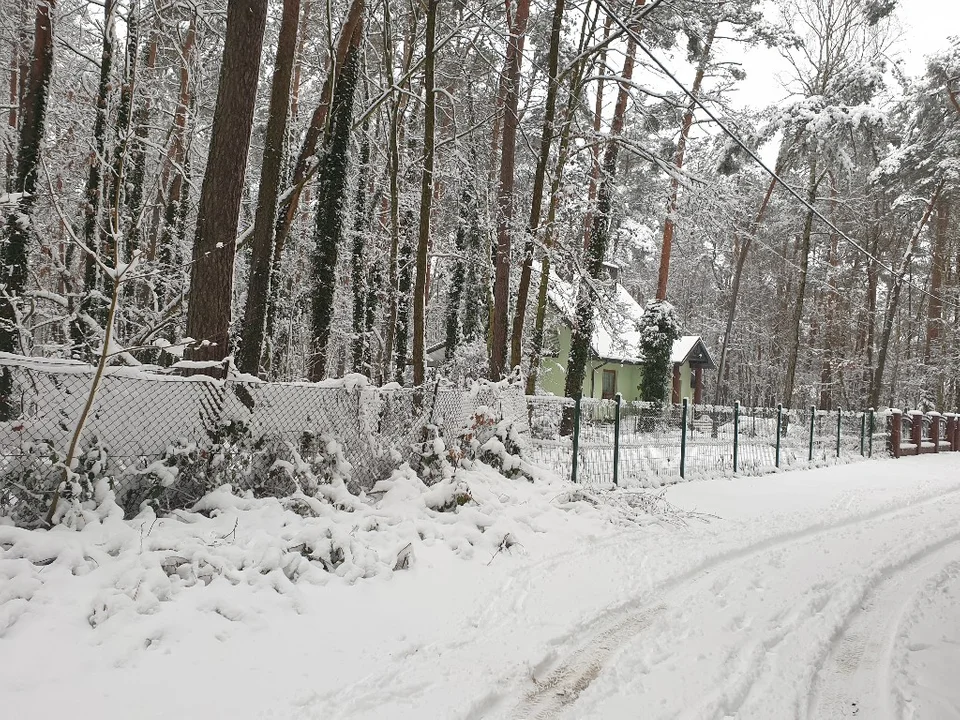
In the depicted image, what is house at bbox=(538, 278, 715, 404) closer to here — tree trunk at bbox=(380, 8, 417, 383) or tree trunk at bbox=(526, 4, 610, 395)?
tree trunk at bbox=(526, 4, 610, 395)

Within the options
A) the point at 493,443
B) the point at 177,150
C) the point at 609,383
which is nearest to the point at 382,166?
the point at 177,150

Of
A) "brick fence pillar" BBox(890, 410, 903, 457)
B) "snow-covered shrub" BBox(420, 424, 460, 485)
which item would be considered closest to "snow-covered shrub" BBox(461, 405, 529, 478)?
"snow-covered shrub" BBox(420, 424, 460, 485)

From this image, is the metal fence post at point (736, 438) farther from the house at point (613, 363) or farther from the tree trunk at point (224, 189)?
the tree trunk at point (224, 189)

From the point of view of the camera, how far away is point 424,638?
4.07m

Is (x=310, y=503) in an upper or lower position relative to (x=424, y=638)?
upper

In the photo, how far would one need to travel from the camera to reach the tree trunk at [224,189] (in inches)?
257

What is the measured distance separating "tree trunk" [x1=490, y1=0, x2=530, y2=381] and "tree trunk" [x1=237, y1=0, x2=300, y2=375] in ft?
13.9

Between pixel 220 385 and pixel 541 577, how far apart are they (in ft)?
10.6

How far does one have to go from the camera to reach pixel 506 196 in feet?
40.0

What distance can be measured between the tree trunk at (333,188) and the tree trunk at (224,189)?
2623 mm

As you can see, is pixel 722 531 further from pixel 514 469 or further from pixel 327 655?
pixel 327 655

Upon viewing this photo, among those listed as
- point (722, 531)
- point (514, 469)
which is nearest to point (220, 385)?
point (514, 469)

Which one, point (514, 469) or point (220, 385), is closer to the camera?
point (220, 385)

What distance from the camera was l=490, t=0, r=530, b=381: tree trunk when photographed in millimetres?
11586
